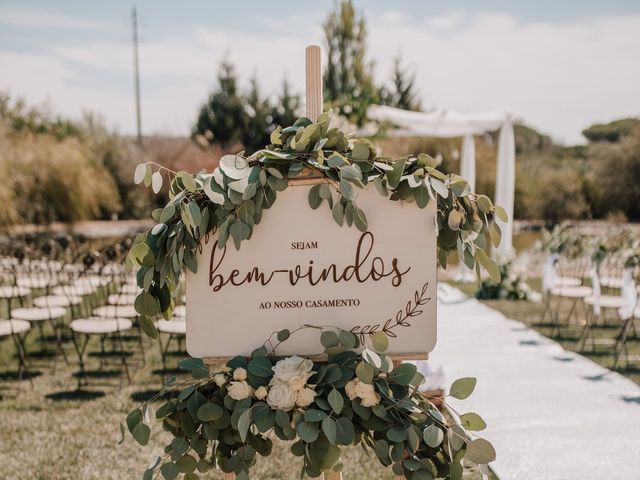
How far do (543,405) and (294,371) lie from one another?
3089 millimetres

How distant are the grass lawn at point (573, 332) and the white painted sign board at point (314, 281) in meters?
3.83

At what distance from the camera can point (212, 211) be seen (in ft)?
5.05

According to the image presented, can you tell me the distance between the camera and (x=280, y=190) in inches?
58.8

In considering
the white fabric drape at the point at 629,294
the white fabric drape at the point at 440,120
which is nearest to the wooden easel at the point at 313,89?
the white fabric drape at the point at 629,294

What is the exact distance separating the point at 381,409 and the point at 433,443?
15 centimetres

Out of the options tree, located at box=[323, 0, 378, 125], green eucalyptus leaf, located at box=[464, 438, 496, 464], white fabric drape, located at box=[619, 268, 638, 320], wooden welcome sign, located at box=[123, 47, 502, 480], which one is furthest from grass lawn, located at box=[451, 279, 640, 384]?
tree, located at box=[323, 0, 378, 125]

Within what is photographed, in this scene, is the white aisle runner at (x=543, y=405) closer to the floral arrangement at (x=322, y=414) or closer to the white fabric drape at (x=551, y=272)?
the white fabric drape at (x=551, y=272)

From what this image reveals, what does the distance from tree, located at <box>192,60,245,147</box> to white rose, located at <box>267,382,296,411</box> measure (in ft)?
76.5

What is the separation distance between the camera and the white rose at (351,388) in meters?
1.49

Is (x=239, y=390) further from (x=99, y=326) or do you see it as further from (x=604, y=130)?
(x=604, y=130)

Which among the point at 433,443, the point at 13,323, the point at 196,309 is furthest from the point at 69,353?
the point at 433,443

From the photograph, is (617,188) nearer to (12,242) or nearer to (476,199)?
(12,242)

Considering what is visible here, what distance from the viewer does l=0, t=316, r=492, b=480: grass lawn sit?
10.3 feet

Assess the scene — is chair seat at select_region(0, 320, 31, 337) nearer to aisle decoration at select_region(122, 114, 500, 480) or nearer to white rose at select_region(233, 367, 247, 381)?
aisle decoration at select_region(122, 114, 500, 480)
